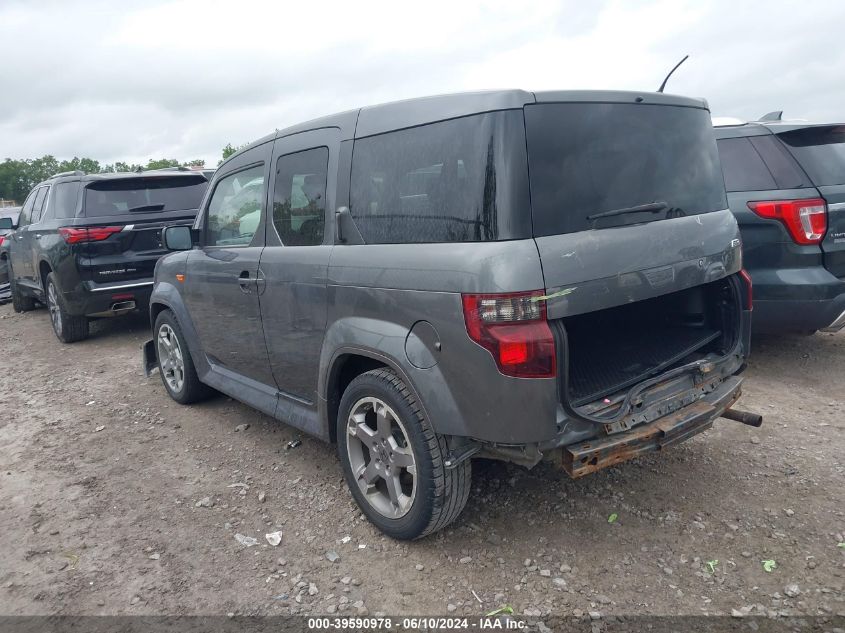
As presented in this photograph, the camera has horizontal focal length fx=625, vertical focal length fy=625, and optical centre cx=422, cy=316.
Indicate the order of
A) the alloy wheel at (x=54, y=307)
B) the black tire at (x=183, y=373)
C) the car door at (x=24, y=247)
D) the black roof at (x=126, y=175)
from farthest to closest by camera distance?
the car door at (x=24, y=247), the alloy wheel at (x=54, y=307), the black roof at (x=126, y=175), the black tire at (x=183, y=373)

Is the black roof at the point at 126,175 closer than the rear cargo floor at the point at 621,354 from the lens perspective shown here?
No

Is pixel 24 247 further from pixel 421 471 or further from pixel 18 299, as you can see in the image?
pixel 421 471

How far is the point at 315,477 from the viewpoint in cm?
375

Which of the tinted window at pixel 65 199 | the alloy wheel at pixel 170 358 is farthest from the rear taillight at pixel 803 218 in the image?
the tinted window at pixel 65 199

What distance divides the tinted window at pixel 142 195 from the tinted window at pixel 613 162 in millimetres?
5704

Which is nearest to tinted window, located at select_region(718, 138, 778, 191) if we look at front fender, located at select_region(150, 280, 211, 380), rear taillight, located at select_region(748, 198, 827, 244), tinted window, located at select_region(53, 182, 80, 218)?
rear taillight, located at select_region(748, 198, 827, 244)

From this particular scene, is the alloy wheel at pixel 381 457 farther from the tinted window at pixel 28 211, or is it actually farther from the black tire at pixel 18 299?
the black tire at pixel 18 299

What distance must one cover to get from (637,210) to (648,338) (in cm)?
110

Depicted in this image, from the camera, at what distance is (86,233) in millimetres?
6914

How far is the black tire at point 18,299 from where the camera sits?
9789 millimetres

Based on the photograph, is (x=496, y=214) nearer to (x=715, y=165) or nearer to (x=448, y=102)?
(x=448, y=102)

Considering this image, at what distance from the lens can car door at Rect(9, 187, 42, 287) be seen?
841 centimetres

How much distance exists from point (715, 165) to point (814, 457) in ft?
5.80

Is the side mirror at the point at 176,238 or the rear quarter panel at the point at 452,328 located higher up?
the side mirror at the point at 176,238
